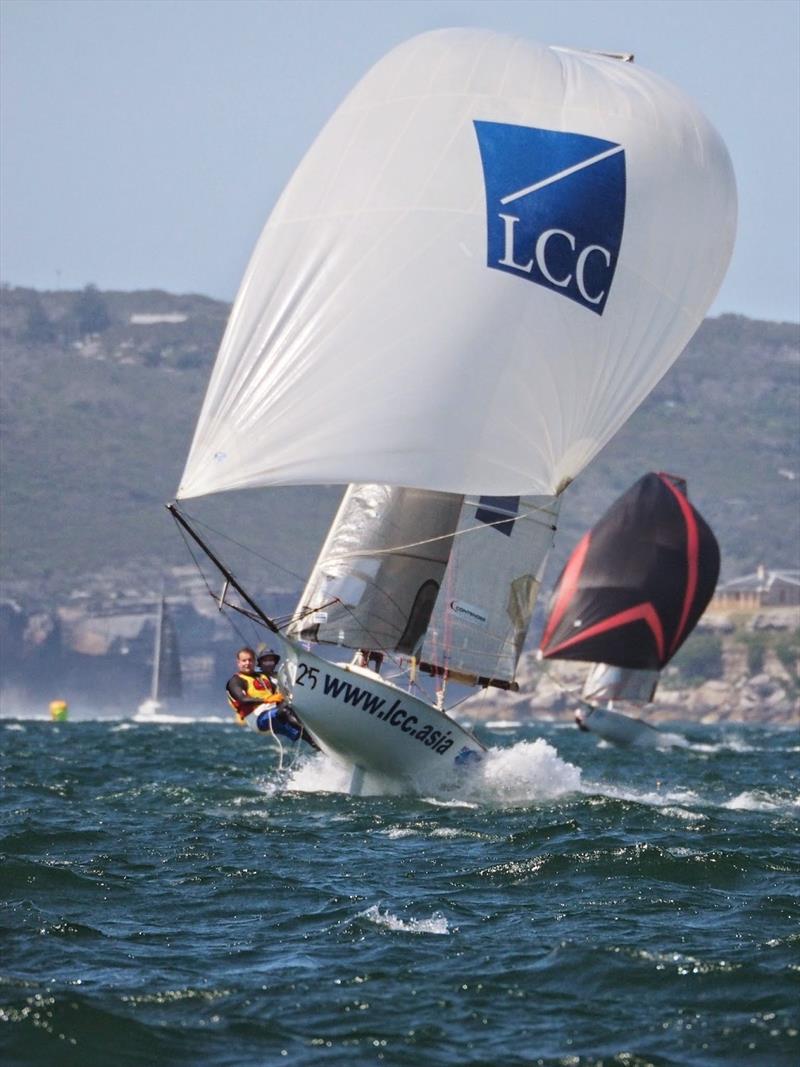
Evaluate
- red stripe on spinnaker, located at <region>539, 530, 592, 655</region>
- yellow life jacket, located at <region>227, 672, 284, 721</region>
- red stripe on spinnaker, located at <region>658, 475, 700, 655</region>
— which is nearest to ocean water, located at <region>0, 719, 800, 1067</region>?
yellow life jacket, located at <region>227, 672, 284, 721</region>

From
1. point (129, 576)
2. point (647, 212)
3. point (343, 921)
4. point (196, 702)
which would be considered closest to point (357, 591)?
point (647, 212)

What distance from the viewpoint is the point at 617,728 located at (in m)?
46.6

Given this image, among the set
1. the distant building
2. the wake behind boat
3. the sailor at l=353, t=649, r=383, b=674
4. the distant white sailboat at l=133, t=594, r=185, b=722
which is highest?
the wake behind boat

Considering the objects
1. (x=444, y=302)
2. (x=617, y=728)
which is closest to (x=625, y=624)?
(x=617, y=728)

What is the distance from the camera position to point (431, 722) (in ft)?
61.7

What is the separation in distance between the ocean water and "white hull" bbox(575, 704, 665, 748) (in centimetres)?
2689

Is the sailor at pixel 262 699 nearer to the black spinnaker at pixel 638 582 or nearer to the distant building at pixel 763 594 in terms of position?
the black spinnaker at pixel 638 582

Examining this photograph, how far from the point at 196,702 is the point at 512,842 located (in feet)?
518

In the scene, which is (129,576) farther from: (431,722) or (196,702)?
(431,722)

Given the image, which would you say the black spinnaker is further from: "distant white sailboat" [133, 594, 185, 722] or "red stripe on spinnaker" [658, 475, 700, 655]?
"distant white sailboat" [133, 594, 185, 722]

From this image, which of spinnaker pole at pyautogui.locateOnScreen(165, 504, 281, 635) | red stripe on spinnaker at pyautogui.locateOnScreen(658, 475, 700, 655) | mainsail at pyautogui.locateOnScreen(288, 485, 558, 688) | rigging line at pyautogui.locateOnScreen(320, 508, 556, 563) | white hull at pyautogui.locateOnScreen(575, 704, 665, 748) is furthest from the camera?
white hull at pyautogui.locateOnScreen(575, 704, 665, 748)

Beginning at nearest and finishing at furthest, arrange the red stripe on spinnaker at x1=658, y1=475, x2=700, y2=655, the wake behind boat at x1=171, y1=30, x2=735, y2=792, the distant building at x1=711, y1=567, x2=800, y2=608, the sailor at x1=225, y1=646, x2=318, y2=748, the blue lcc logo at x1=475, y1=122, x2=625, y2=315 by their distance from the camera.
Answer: the wake behind boat at x1=171, y1=30, x2=735, y2=792 < the blue lcc logo at x1=475, y1=122, x2=625, y2=315 < the sailor at x1=225, y1=646, x2=318, y2=748 < the red stripe on spinnaker at x1=658, y1=475, x2=700, y2=655 < the distant building at x1=711, y1=567, x2=800, y2=608

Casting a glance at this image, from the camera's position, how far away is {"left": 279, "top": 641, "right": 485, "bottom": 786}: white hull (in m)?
18.3

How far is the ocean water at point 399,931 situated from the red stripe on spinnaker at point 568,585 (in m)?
26.6
